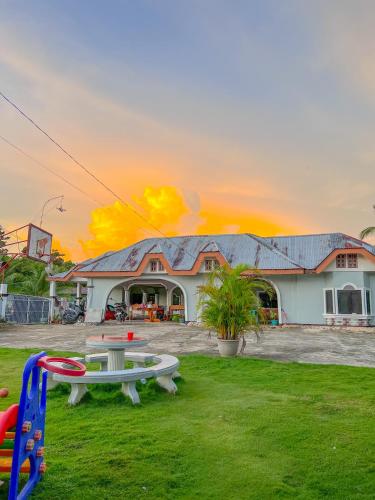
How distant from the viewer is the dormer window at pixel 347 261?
66.8 feet

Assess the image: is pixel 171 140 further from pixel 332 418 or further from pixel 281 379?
pixel 332 418

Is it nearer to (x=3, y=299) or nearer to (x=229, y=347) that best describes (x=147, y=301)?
(x=3, y=299)

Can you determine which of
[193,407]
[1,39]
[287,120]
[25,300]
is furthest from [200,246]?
[193,407]

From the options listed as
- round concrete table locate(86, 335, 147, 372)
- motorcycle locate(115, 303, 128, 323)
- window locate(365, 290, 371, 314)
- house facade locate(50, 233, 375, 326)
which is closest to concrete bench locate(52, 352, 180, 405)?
round concrete table locate(86, 335, 147, 372)

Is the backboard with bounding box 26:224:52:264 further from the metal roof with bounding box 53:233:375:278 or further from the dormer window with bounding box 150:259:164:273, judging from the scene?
the dormer window with bounding box 150:259:164:273

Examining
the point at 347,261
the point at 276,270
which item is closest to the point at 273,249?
the point at 276,270

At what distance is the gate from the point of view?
23.2 m

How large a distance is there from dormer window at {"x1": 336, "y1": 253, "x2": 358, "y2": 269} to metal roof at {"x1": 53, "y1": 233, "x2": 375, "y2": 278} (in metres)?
0.59

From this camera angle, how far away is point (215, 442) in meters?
3.97

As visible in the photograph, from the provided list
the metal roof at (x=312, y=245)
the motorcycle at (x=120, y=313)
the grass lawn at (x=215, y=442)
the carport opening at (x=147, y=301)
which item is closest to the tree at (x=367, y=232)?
the metal roof at (x=312, y=245)

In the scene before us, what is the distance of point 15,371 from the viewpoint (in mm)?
7734

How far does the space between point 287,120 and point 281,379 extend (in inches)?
365

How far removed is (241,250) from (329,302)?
6.00 metres

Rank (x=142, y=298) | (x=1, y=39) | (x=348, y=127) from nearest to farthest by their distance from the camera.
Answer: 1. (x=1, y=39)
2. (x=348, y=127)
3. (x=142, y=298)
